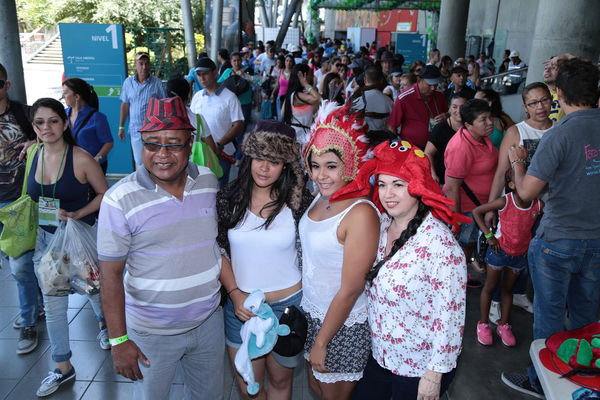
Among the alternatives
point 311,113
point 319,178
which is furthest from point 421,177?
point 311,113

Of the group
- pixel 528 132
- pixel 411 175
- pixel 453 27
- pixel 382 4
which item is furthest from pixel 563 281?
pixel 382 4

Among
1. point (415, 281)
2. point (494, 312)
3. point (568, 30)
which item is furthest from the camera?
point (568, 30)

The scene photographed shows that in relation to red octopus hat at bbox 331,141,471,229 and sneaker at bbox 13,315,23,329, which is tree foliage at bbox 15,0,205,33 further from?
red octopus hat at bbox 331,141,471,229

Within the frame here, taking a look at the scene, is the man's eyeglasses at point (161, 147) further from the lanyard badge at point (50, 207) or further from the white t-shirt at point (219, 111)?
the white t-shirt at point (219, 111)

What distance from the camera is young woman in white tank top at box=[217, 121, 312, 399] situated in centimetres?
238

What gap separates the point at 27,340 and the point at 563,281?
397 cm

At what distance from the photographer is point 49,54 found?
1192 inches

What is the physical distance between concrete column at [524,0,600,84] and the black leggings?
6.05 meters

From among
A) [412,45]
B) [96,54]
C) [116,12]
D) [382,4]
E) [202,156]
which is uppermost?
[382,4]

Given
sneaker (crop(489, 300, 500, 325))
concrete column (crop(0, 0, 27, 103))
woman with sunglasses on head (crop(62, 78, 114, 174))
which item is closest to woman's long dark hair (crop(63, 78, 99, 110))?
woman with sunglasses on head (crop(62, 78, 114, 174))

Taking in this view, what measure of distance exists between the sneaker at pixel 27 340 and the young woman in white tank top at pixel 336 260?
2.52 meters

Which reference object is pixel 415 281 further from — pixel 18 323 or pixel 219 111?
pixel 219 111

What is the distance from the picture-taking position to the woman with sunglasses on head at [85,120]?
4.39 m

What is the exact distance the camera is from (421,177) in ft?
6.63
